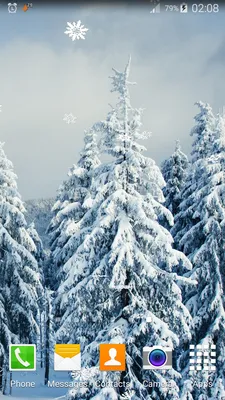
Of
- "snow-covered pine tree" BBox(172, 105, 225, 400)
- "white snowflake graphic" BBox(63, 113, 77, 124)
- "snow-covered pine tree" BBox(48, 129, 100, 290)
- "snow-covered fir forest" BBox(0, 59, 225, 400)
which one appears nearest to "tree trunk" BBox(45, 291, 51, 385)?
"snow-covered fir forest" BBox(0, 59, 225, 400)

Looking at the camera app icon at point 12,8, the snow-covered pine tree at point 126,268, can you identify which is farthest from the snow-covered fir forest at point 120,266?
the camera app icon at point 12,8

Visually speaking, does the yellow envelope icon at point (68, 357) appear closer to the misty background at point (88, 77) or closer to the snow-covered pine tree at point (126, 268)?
the snow-covered pine tree at point (126, 268)

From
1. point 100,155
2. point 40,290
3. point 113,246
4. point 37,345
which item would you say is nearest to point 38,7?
point 100,155

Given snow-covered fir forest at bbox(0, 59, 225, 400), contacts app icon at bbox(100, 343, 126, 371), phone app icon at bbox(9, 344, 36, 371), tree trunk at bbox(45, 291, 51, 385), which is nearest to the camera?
tree trunk at bbox(45, 291, 51, 385)

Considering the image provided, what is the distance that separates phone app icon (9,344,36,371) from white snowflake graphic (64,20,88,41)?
558cm

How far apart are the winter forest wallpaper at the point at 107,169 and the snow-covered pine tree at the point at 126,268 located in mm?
30

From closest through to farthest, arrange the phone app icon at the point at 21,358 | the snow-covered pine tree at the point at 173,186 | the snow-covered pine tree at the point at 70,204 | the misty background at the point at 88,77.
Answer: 1. the phone app icon at the point at 21,358
2. the misty background at the point at 88,77
3. the snow-covered pine tree at the point at 70,204
4. the snow-covered pine tree at the point at 173,186

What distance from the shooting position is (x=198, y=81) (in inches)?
373

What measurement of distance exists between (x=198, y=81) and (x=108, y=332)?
5149mm

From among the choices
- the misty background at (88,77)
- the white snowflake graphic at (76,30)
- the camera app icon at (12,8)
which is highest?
the camera app icon at (12,8)

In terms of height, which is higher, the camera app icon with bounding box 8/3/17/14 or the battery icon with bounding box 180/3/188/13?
the camera app icon with bounding box 8/3/17/14

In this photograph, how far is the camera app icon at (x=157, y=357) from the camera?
908 cm

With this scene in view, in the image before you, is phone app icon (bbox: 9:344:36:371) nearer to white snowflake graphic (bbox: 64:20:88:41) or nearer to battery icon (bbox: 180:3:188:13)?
white snowflake graphic (bbox: 64:20:88:41)

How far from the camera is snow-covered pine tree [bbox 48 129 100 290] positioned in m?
10.7
